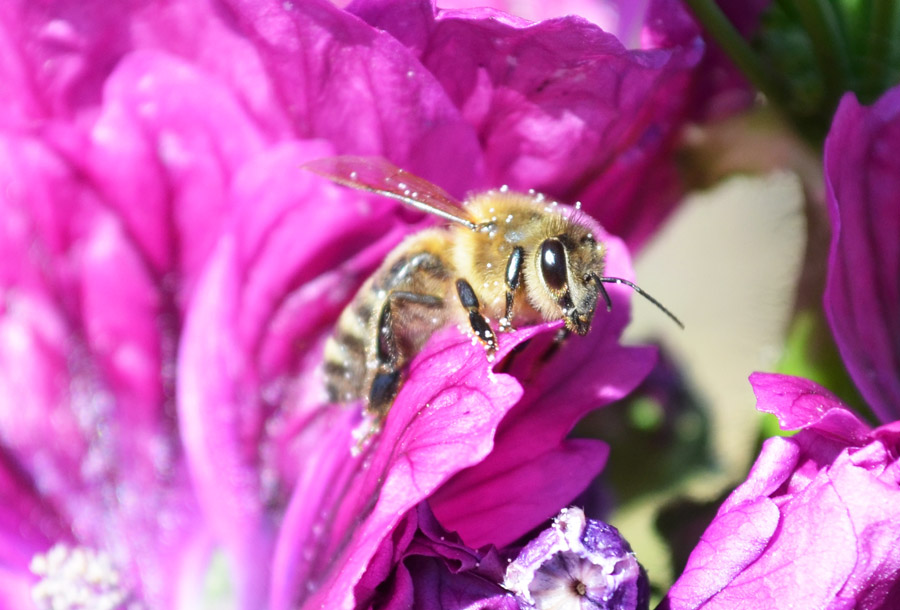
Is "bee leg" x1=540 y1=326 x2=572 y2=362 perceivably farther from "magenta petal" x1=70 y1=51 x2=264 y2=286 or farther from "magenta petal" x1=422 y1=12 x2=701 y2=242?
"magenta petal" x1=70 y1=51 x2=264 y2=286

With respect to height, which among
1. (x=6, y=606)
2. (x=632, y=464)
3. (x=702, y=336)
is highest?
(x=632, y=464)

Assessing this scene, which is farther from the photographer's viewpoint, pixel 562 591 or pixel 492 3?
pixel 492 3

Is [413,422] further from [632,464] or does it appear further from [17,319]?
[17,319]

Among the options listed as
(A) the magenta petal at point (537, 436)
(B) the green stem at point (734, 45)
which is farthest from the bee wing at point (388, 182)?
(B) the green stem at point (734, 45)

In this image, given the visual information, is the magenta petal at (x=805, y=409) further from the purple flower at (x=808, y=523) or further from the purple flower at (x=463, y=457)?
the purple flower at (x=463, y=457)

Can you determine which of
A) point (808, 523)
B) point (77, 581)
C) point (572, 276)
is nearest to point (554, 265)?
point (572, 276)

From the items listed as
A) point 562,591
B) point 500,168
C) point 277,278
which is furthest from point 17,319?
point 562,591

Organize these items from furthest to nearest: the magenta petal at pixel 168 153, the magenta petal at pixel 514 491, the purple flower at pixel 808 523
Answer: the magenta petal at pixel 168 153 < the magenta petal at pixel 514 491 < the purple flower at pixel 808 523
